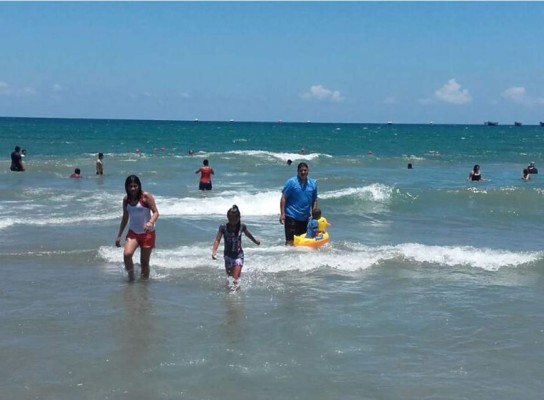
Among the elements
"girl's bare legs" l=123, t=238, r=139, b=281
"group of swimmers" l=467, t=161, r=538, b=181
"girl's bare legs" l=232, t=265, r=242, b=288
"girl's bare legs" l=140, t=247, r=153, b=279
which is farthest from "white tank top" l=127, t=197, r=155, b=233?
"group of swimmers" l=467, t=161, r=538, b=181

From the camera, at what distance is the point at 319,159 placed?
144 feet

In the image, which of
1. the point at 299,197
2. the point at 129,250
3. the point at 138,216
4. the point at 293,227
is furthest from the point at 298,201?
the point at 129,250

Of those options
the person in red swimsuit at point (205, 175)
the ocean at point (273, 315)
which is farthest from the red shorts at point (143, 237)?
the person in red swimsuit at point (205, 175)

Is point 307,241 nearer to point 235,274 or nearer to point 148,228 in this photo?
point 235,274

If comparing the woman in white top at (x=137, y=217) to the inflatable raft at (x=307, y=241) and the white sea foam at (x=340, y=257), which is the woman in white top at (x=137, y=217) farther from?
the inflatable raft at (x=307, y=241)

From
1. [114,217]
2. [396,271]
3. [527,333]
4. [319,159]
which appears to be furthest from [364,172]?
[527,333]

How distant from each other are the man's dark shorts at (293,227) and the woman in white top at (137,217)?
248cm

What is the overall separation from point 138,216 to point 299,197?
2.66 m

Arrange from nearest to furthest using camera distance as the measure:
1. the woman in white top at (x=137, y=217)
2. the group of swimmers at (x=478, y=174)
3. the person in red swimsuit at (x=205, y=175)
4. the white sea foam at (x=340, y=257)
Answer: the woman in white top at (x=137, y=217) → the white sea foam at (x=340, y=257) → the person in red swimsuit at (x=205, y=175) → the group of swimmers at (x=478, y=174)

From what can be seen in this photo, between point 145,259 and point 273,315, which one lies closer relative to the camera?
point 273,315

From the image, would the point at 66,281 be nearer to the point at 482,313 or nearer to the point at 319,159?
the point at 482,313

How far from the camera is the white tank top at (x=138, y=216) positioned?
8.26 metres

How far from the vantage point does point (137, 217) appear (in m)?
8.31

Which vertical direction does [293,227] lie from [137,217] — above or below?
below
